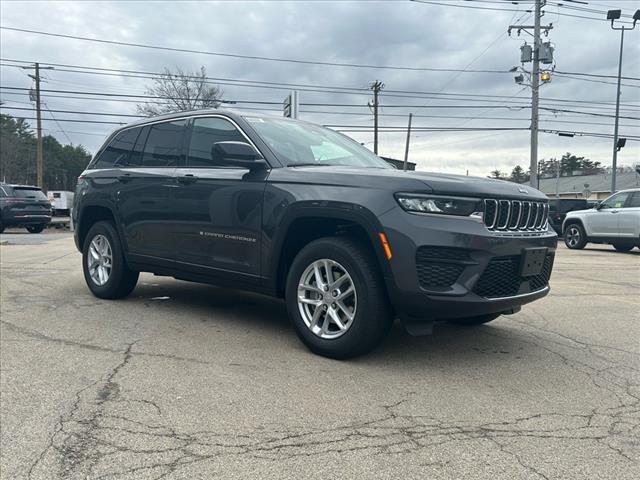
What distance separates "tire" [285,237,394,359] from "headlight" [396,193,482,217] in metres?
0.46

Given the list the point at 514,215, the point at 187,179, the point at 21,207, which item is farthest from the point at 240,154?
the point at 21,207

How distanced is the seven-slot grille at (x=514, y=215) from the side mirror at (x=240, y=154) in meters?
1.80

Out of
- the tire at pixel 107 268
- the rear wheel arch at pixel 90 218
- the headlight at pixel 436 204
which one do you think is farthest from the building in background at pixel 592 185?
the headlight at pixel 436 204

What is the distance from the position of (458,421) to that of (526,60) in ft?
91.3

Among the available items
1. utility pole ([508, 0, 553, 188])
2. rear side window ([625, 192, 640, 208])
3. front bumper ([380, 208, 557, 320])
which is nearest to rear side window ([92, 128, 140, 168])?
front bumper ([380, 208, 557, 320])

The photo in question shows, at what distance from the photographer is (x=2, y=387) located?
339cm

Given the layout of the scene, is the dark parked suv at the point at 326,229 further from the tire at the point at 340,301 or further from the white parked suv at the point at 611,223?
the white parked suv at the point at 611,223

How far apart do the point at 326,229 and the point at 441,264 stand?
1.02 meters

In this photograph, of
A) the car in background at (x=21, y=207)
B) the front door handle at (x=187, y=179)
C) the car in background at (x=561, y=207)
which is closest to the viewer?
the front door handle at (x=187, y=179)

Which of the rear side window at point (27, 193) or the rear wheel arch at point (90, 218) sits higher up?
the rear side window at point (27, 193)

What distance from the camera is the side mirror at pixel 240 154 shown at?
415cm

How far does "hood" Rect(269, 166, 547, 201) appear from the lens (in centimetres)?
353

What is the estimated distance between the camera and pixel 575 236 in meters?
16.2

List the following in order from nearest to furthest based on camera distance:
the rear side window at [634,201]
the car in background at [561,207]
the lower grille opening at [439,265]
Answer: the lower grille opening at [439,265], the rear side window at [634,201], the car in background at [561,207]
